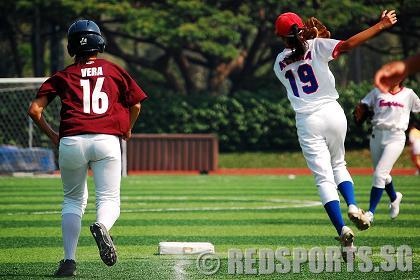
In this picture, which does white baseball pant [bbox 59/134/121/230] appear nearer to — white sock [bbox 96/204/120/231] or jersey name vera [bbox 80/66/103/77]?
white sock [bbox 96/204/120/231]

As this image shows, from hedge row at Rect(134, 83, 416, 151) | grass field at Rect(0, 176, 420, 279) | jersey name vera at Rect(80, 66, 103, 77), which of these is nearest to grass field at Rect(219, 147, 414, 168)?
hedge row at Rect(134, 83, 416, 151)

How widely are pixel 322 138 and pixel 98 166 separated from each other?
232cm

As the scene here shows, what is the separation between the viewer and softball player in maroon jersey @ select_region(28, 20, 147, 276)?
8.02 metres

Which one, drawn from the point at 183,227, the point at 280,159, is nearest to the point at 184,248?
the point at 183,227

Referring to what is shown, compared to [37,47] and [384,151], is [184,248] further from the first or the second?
[37,47]

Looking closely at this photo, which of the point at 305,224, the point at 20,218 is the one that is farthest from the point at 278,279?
the point at 20,218

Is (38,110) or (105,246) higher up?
(38,110)

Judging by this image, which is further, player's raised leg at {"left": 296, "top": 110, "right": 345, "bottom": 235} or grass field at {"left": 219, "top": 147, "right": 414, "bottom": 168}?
grass field at {"left": 219, "top": 147, "right": 414, "bottom": 168}

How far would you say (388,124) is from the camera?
532 inches

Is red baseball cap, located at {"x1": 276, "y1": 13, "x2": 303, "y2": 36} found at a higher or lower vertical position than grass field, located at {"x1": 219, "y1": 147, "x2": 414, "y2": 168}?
higher

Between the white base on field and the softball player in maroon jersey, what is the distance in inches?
63.2

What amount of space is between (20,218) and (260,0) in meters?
23.8

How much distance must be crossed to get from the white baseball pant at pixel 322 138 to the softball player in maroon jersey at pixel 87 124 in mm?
1810

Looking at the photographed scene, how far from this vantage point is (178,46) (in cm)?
3725
